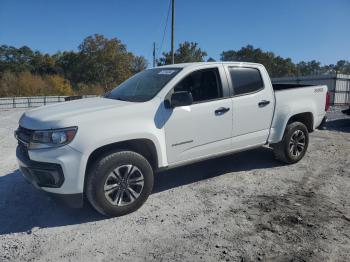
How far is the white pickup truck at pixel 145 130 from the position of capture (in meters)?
3.74

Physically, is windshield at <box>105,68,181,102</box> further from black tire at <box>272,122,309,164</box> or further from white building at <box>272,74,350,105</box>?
white building at <box>272,74,350,105</box>

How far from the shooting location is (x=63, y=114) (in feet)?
13.0

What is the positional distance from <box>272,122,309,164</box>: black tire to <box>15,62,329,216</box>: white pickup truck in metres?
0.06

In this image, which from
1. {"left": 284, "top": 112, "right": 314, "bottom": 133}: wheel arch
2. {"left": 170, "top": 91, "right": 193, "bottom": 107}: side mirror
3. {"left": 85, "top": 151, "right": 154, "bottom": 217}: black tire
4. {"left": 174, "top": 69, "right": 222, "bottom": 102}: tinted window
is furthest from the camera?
{"left": 284, "top": 112, "right": 314, "bottom": 133}: wheel arch

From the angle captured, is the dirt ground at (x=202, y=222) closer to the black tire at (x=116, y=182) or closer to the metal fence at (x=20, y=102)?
the black tire at (x=116, y=182)

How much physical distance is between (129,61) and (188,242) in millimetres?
56773

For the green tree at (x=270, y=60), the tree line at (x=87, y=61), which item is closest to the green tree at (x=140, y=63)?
the tree line at (x=87, y=61)

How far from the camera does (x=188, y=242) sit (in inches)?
138

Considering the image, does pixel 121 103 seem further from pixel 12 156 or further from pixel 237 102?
pixel 12 156

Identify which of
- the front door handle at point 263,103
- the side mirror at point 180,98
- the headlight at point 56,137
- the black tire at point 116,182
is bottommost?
the black tire at point 116,182

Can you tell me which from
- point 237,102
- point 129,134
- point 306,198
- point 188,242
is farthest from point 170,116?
point 306,198

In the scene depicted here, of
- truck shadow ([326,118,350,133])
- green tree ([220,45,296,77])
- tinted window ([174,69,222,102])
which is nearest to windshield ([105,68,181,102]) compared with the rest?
tinted window ([174,69,222,102])

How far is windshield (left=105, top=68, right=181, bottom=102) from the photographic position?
4578mm

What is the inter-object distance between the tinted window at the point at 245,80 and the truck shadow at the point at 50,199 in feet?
4.96
